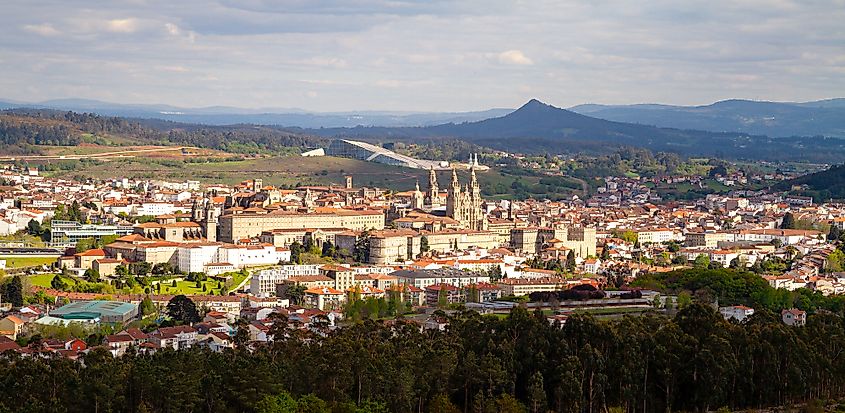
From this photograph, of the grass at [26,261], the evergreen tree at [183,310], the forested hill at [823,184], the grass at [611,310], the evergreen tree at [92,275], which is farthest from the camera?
Result: the forested hill at [823,184]

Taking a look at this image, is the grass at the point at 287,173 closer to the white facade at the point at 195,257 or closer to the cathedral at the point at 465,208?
the cathedral at the point at 465,208

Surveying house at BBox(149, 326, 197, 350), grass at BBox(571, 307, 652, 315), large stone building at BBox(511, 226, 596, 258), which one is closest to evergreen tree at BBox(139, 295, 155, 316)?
house at BBox(149, 326, 197, 350)

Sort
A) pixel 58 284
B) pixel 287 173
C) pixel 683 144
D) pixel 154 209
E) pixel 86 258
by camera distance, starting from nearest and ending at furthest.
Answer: pixel 58 284
pixel 86 258
pixel 154 209
pixel 287 173
pixel 683 144

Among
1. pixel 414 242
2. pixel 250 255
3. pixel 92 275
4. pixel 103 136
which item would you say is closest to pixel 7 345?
pixel 92 275

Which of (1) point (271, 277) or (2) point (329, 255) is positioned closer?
(1) point (271, 277)

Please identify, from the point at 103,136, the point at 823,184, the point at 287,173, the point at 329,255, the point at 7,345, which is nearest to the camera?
the point at 7,345

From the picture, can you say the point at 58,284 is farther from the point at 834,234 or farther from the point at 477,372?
the point at 834,234

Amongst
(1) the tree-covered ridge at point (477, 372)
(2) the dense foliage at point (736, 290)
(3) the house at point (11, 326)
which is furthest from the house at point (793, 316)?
(3) the house at point (11, 326)

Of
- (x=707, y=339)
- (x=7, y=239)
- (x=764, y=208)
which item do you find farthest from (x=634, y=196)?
(x=707, y=339)
